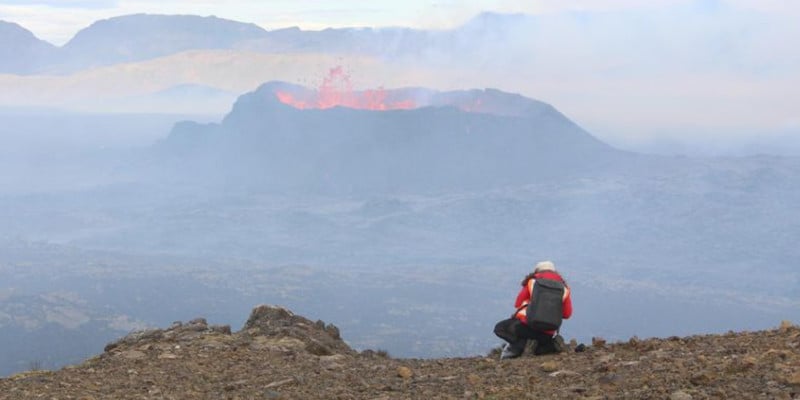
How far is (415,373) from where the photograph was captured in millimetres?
15836

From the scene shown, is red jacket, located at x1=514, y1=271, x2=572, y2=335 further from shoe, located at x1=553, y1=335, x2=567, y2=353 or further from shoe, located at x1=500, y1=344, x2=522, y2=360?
shoe, located at x1=500, y1=344, x2=522, y2=360

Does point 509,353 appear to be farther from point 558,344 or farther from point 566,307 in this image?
point 566,307

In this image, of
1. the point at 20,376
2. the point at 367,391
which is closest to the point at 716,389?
the point at 367,391

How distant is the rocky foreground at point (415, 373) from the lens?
42.2ft

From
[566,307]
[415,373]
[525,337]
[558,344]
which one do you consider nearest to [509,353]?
[525,337]

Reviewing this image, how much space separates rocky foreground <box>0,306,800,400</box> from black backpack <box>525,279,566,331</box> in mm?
605

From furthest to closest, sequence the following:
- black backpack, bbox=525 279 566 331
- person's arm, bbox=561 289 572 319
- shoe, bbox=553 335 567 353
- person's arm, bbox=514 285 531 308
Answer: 1. person's arm, bbox=514 285 531 308
2. shoe, bbox=553 335 567 353
3. person's arm, bbox=561 289 572 319
4. black backpack, bbox=525 279 566 331

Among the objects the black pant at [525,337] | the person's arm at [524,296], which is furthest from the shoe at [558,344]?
the person's arm at [524,296]

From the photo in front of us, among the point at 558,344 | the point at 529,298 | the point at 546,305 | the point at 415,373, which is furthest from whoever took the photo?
the point at 529,298

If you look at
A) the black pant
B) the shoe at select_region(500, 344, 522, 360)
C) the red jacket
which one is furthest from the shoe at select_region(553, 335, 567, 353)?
the shoe at select_region(500, 344, 522, 360)

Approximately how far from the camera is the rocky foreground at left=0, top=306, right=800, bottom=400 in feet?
42.2

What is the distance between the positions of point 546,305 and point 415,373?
2.55m

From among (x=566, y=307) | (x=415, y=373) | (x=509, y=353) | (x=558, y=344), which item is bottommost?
(x=415, y=373)

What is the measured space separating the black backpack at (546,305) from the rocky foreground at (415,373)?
605 millimetres
